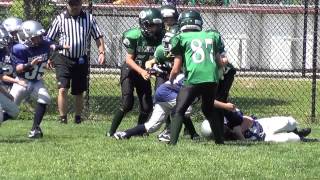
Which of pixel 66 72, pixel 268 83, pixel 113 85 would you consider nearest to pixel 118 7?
pixel 113 85

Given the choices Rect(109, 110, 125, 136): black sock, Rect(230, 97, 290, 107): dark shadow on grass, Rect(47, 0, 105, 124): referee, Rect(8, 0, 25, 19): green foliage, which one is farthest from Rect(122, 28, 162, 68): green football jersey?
Rect(8, 0, 25, 19): green foliage

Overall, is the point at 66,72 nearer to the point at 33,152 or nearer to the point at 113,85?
the point at 33,152

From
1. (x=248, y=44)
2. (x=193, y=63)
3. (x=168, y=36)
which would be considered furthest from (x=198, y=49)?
(x=248, y=44)

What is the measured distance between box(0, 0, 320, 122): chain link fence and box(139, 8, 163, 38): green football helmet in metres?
4.79

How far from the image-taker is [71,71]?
493 inches

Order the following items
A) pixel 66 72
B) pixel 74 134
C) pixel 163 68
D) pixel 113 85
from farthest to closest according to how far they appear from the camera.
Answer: pixel 113 85, pixel 66 72, pixel 74 134, pixel 163 68

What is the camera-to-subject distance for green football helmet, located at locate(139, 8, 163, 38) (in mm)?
10242

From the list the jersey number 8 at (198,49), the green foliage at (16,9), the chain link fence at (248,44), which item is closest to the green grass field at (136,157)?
the jersey number 8 at (198,49)

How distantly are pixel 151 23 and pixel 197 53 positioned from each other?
1.04 metres

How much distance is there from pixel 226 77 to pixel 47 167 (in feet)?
10.4

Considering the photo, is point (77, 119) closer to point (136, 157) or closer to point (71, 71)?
point (71, 71)

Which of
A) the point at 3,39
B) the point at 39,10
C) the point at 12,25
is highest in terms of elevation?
the point at 3,39

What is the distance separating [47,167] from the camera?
8.10m

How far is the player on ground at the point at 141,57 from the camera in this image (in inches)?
405
